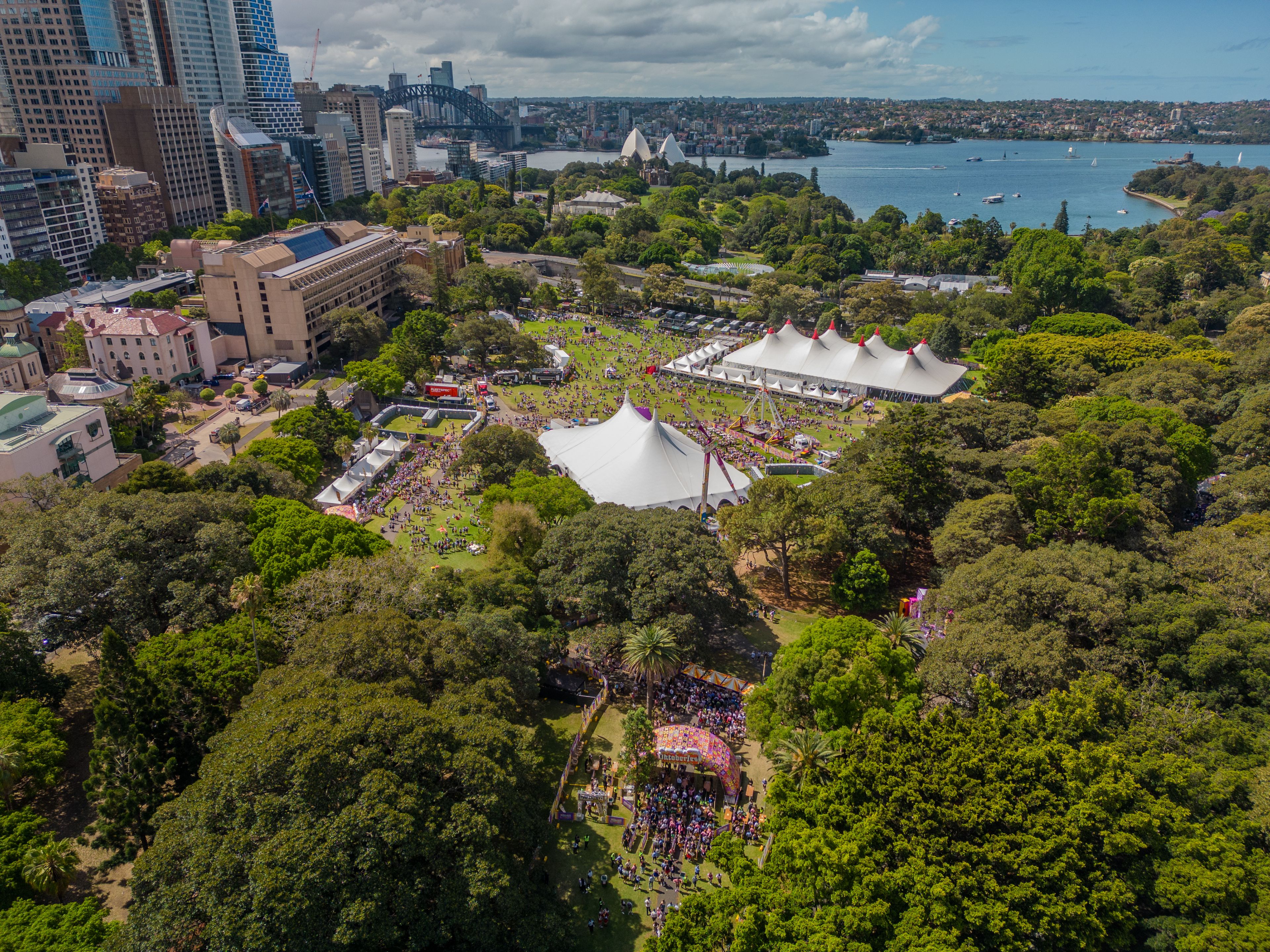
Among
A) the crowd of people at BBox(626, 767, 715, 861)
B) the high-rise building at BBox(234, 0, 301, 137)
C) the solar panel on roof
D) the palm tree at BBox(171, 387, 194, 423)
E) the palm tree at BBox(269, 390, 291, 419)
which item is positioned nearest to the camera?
the crowd of people at BBox(626, 767, 715, 861)

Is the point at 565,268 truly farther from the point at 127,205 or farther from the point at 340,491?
the point at 340,491

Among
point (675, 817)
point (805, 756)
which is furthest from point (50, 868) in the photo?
point (805, 756)

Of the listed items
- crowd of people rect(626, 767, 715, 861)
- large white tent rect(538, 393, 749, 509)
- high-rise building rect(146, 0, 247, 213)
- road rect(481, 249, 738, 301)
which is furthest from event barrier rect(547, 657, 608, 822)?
high-rise building rect(146, 0, 247, 213)

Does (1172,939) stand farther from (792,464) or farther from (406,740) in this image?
(792,464)

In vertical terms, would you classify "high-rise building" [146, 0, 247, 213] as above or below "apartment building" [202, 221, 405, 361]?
above

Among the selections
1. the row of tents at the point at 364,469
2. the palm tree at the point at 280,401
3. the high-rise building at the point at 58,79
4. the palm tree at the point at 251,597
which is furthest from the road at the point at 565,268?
the palm tree at the point at 251,597

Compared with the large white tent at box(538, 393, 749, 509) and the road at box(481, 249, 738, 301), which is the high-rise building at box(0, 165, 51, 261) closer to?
the road at box(481, 249, 738, 301)

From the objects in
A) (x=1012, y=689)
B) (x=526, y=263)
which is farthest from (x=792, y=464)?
(x=526, y=263)
